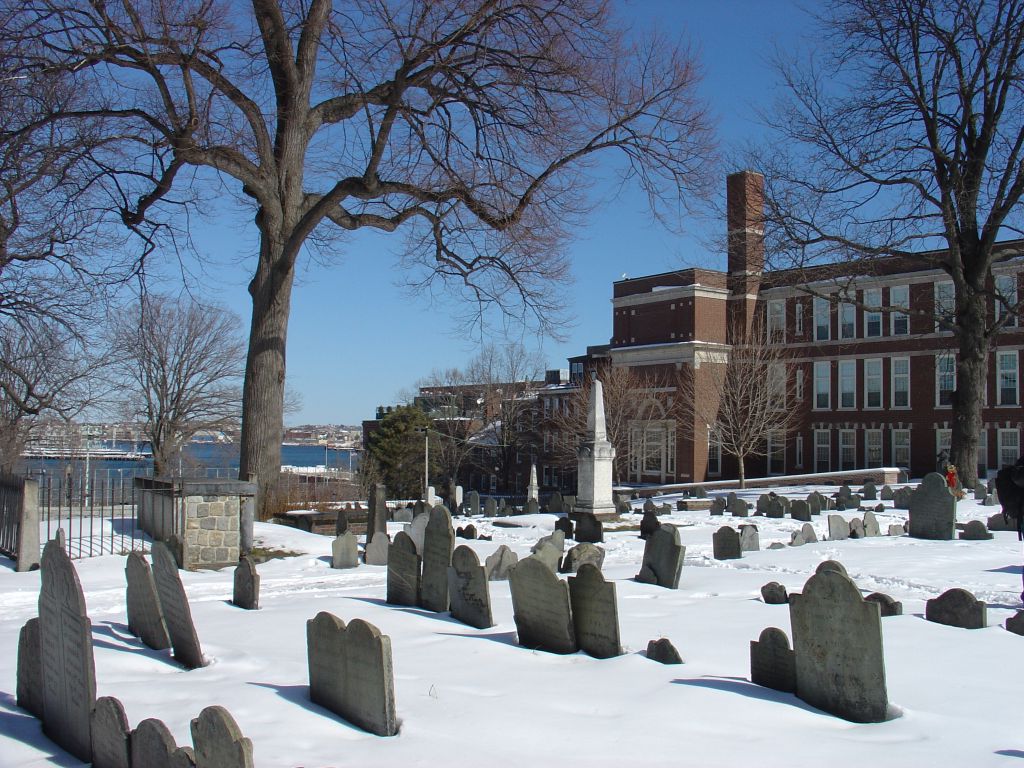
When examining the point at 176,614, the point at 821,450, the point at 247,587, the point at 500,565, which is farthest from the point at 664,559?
the point at 821,450

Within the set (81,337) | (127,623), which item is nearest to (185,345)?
(81,337)

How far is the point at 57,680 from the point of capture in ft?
16.6

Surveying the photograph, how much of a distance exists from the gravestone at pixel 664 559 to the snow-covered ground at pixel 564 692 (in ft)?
1.16

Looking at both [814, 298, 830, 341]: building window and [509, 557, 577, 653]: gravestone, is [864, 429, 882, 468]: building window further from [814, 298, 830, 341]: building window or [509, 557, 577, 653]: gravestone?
[509, 557, 577, 653]: gravestone

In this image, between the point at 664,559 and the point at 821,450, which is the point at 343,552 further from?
the point at 821,450

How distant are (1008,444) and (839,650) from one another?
4317 centimetres

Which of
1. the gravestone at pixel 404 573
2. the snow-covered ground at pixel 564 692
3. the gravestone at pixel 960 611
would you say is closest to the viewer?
the snow-covered ground at pixel 564 692

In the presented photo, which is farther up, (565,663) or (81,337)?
(81,337)

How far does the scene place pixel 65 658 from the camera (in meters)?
5.01

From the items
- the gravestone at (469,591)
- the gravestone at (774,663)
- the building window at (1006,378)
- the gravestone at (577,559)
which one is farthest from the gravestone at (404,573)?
the building window at (1006,378)

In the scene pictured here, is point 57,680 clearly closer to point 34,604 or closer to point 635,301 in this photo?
point 34,604

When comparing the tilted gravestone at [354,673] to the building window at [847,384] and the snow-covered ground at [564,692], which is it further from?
the building window at [847,384]

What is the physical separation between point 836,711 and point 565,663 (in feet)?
6.12

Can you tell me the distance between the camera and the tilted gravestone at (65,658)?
477cm
